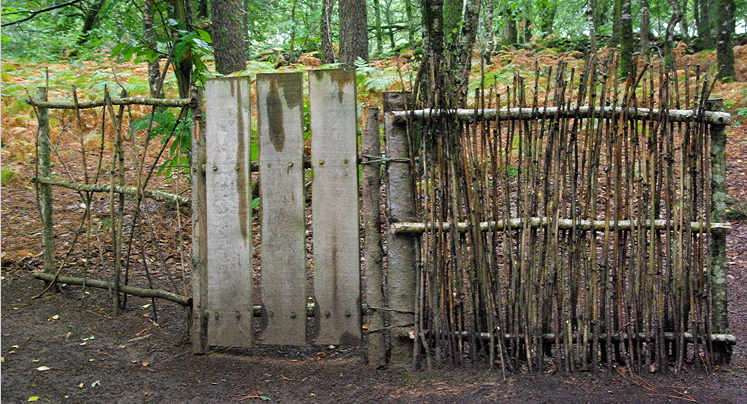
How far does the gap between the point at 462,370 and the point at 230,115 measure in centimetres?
198

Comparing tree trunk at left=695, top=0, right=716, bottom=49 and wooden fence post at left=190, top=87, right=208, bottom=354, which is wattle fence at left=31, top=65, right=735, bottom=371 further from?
tree trunk at left=695, top=0, right=716, bottom=49

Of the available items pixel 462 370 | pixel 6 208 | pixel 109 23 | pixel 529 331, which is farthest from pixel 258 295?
pixel 109 23

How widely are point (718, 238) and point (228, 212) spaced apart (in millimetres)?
2808

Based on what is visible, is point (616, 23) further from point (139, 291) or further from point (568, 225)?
point (139, 291)

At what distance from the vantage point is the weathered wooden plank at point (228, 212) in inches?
132

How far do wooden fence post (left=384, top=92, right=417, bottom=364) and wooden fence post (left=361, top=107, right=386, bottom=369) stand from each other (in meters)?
0.06

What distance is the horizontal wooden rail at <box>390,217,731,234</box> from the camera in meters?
3.20

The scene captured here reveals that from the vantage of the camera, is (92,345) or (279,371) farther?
(92,345)

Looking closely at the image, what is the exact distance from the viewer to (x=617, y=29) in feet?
46.1

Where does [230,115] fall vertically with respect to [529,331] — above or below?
above

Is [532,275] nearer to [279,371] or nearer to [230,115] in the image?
[279,371]

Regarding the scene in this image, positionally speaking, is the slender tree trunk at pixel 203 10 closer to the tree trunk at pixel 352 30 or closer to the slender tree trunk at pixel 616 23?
the tree trunk at pixel 352 30

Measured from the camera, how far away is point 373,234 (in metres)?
3.31

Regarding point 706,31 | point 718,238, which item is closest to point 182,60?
point 718,238
